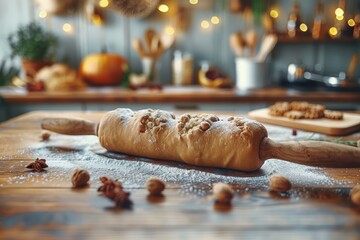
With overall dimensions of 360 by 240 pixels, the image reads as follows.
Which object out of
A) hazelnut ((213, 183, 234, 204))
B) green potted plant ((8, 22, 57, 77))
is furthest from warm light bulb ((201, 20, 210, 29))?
hazelnut ((213, 183, 234, 204))

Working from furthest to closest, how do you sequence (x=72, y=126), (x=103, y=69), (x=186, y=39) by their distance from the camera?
(x=186, y=39) → (x=103, y=69) → (x=72, y=126)

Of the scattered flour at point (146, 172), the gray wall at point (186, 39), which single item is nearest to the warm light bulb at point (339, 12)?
the gray wall at point (186, 39)

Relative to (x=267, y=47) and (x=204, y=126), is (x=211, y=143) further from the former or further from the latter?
(x=267, y=47)

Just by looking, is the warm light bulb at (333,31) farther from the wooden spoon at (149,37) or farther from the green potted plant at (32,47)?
the green potted plant at (32,47)

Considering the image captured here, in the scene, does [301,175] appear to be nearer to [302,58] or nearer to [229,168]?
[229,168]

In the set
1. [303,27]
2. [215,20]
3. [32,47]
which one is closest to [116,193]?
[32,47]

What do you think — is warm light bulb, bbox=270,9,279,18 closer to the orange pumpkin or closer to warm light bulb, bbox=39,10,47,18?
the orange pumpkin
